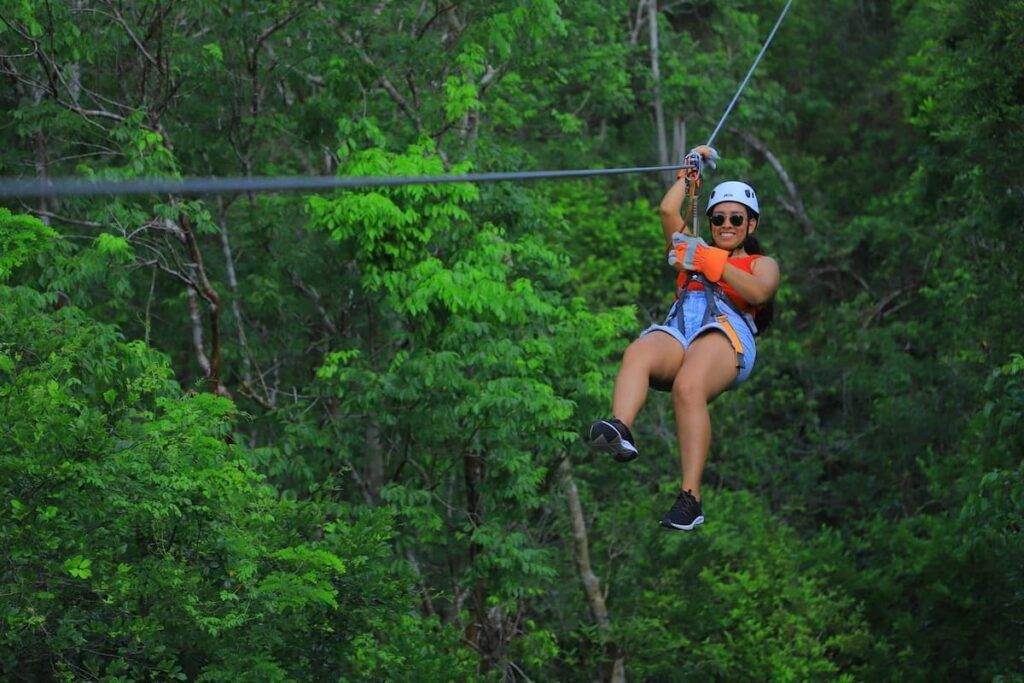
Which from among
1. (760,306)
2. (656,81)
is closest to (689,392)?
(760,306)

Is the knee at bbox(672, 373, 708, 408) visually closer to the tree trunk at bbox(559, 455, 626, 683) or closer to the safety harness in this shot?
the safety harness

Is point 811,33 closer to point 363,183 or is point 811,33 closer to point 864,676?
point 864,676

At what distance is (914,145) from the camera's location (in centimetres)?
2172

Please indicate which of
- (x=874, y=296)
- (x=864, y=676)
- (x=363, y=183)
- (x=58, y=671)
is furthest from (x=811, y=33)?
(x=363, y=183)

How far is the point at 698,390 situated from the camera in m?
5.05

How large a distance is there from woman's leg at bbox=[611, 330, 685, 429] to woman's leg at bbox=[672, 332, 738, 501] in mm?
45

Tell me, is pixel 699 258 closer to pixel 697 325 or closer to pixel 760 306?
pixel 697 325

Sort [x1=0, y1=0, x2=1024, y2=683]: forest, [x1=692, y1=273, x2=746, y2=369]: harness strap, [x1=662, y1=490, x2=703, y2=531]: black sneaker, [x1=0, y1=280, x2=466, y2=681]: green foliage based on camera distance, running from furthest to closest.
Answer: [x1=0, y1=0, x2=1024, y2=683]: forest < [x1=0, y1=280, x2=466, y2=681]: green foliage < [x1=692, y1=273, x2=746, y2=369]: harness strap < [x1=662, y1=490, x2=703, y2=531]: black sneaker

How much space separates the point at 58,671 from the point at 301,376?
706 centimetres

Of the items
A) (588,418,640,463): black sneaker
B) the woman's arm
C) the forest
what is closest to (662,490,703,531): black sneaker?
(588,418,640,463): black sneaker

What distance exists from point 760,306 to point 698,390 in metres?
0.66

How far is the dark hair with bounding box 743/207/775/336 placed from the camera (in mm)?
5445

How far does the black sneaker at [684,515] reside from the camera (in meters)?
4.80

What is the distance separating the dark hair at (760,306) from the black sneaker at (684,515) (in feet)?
2.96
